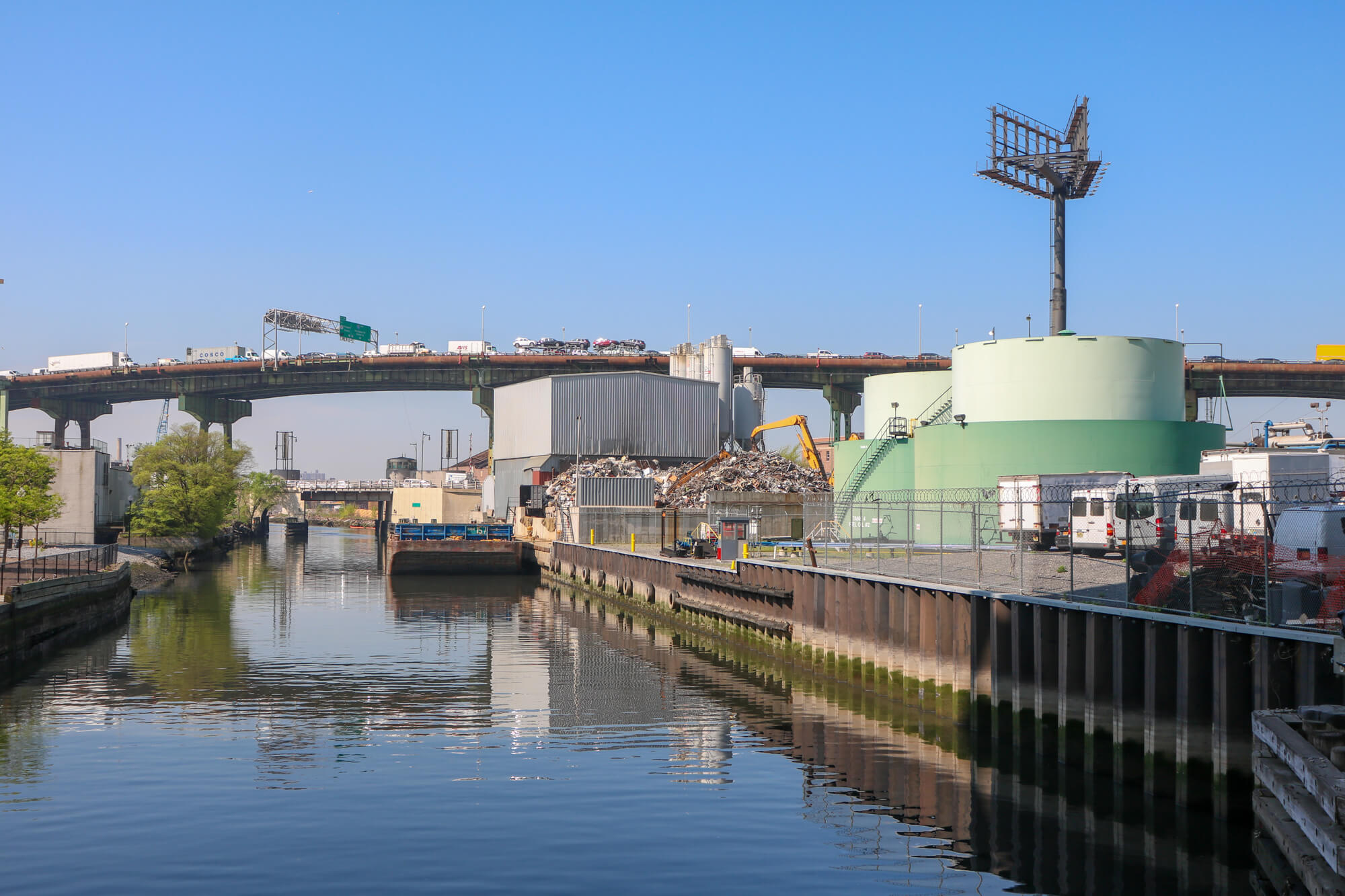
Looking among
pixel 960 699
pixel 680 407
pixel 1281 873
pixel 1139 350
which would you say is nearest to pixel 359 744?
pixel 960 699

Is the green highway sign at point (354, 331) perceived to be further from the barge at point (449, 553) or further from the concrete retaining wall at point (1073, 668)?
the concrete retaining wall at point (1073, 668)

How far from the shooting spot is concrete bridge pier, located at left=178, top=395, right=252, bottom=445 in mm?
164625

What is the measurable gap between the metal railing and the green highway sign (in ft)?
427

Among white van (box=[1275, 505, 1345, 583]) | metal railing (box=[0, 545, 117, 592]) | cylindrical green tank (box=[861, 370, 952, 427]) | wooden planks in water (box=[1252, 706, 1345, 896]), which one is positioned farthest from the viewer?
cylindrical green tank (box=[861, 370, 952, 427])

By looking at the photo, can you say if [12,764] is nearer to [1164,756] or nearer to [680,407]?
[1164,756]

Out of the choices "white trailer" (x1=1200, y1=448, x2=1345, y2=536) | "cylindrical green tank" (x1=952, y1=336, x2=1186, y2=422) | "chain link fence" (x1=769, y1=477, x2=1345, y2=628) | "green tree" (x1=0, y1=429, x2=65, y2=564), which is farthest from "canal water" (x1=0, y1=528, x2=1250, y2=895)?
"cylindrical green tank" (x1=952, y1=336, x2=1186, y2=422)

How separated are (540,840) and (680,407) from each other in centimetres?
9539

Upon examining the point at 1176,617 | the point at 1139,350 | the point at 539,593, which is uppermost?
the point at 1139,350

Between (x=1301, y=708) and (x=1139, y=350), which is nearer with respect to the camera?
(x=1301, y=708)

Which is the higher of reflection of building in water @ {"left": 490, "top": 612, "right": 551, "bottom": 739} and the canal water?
the canal water

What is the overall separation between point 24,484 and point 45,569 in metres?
11.7

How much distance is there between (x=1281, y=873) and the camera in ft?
53.1

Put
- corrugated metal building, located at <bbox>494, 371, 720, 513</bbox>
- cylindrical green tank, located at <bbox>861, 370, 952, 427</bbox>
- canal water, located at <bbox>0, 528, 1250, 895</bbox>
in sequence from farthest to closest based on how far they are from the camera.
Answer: corrugated metal building, located at <bbox>494, 371, 720, 513</bbox> < cylindrical green tank, located at <bbox>861, 370, 952, 427</bbox> < canal water, located at <bbox>0, 528, 1250, 895</bbox>

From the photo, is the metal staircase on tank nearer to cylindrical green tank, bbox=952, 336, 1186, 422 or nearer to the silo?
cylindrical green tank, bbox=952, 336, 1186, 422
